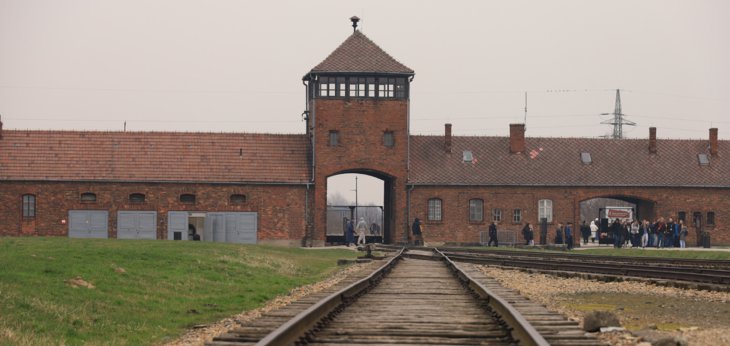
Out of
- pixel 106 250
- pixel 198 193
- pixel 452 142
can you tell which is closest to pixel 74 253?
pixel 106 250

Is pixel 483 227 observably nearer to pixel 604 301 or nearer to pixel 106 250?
pixel 106 250

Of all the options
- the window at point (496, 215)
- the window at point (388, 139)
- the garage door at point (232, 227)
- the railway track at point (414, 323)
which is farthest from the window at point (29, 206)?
the railway track at point (414, 323)

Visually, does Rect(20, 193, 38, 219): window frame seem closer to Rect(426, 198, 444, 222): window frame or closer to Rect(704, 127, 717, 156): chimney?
Rect(426, 198, 444, 222): window frame

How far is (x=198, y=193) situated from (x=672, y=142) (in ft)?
86.0

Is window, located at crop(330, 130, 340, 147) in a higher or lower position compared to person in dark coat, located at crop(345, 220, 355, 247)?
higher

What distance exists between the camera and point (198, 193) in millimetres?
48094

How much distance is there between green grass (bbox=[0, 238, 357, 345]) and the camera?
40.3 ft

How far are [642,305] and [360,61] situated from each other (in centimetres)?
3575

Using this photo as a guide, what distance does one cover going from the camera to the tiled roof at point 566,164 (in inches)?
2037

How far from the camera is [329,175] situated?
163 ft

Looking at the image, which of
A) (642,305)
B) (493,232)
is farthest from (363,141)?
(642,305)

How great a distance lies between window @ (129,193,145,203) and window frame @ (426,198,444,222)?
13942 mm

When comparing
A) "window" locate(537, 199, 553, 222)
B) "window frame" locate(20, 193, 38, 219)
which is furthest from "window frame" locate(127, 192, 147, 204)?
"window" locate(537, 199, 553, 222)

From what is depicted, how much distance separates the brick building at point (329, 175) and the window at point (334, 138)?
6 centimetres
